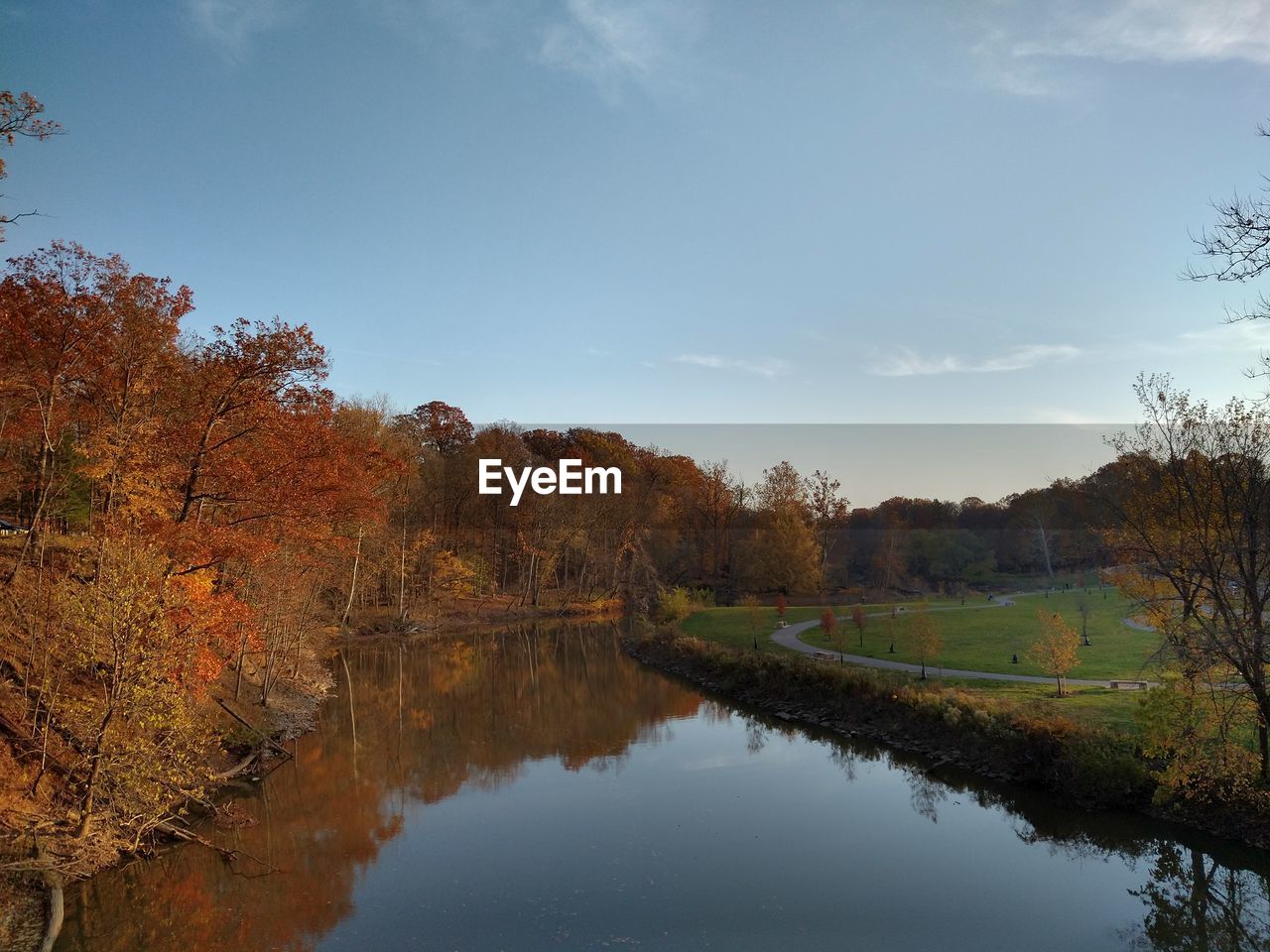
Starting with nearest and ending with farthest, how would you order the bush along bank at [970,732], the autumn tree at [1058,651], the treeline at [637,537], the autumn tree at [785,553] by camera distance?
the bush along bank at [970,732] < the autumn tree at [1058,651] < the treeline at [637,537] < the autumn tree at [785,553]

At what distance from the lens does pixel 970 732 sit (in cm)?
2019

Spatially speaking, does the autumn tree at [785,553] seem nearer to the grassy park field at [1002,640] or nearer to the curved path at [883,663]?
the grassy park field at [1002,640]

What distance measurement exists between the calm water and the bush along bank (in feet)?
1.88

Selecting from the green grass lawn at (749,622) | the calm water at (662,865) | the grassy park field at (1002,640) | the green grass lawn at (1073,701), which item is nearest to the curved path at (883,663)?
the grassy park field at (1002,640)

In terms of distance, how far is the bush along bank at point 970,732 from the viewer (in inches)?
614

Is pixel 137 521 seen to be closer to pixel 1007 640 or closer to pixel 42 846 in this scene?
pixel 42 846

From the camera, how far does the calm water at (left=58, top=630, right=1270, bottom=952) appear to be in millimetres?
11484

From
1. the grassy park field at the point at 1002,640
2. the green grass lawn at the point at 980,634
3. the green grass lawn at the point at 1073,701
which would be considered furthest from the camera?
the green grass lawn at the point at 980,634

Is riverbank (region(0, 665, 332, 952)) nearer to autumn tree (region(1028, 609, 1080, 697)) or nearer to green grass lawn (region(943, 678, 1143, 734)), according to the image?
green grass lawn (region(943, 678, 1143, 734))

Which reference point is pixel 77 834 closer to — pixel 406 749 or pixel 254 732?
pixel 254 732

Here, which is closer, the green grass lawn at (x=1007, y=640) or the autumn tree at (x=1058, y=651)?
the autumn tree at (x=1058, y=651)

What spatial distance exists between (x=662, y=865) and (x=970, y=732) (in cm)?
1048

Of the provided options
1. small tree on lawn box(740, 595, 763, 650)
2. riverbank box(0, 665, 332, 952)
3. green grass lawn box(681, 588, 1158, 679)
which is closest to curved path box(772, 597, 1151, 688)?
green grass lawn box(681, 588, 1158, 679)

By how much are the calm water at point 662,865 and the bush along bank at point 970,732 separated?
1.88 feet
